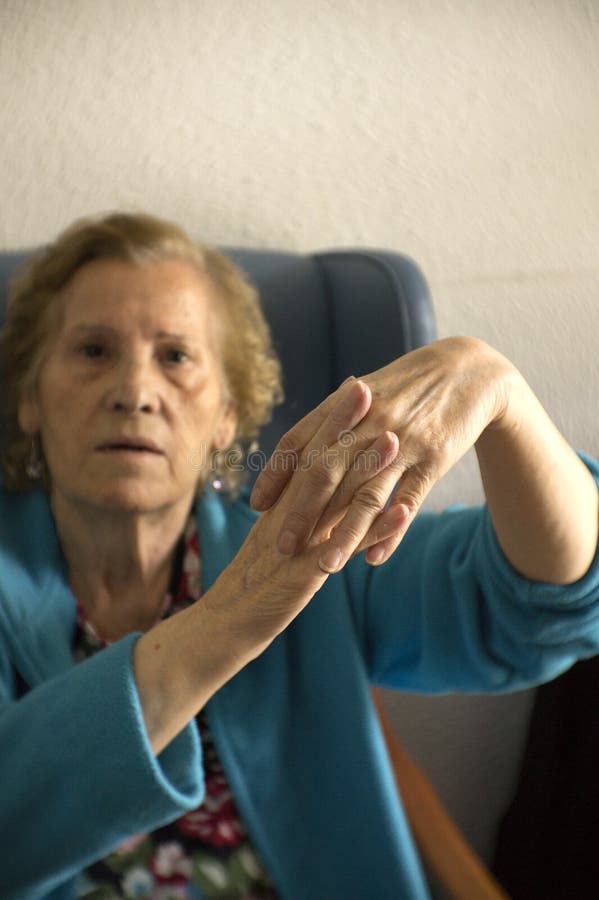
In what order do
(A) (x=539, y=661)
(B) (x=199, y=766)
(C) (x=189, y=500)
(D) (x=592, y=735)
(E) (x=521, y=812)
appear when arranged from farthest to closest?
(E) (x=521, y=812) → (D) (x=592, y=735) → (C) (x=189, y=500) → (A) (x=539, y=661) → (B) (x=199, y=766)

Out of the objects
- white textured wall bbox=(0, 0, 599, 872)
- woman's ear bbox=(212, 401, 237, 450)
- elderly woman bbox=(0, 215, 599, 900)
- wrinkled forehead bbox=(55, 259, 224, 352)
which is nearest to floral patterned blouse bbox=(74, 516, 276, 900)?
elderly woman bbox=(0, 215, 599, 900)

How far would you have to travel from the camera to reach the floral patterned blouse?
29.8 inches

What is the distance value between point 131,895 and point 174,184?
88 centimetres

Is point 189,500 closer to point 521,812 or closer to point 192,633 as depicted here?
point 192,633

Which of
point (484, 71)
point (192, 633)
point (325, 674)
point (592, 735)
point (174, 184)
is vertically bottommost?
point (592, 735)

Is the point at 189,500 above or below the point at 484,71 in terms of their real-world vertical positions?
below

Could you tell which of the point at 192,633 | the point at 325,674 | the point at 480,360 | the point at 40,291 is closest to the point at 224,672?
the point at 192,633

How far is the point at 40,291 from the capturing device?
0.95 meters

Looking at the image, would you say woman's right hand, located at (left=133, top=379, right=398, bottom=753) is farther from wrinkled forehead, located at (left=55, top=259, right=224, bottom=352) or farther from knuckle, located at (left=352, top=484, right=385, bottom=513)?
wrinkled forehead, located at (left=55, top=259, right=224, bottom=352)

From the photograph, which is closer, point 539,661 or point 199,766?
point 199,766

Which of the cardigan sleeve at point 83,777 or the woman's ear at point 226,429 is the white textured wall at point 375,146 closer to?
the woman's ear at point 226,429

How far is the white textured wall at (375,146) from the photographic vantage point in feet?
3.85

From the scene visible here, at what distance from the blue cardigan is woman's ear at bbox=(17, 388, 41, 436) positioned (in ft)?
0.24

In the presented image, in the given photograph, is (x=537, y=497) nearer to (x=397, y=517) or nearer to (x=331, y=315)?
(x=397, y=517)
